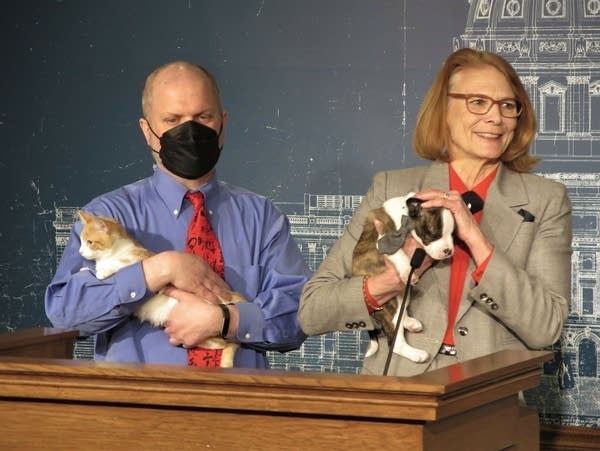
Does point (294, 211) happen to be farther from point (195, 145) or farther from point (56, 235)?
point (195, 145)

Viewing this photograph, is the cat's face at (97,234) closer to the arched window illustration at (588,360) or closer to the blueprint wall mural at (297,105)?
the blueprint wall mural at (297,105)

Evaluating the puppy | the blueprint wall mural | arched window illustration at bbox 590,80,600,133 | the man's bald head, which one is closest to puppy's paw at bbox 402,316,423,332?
the puppy

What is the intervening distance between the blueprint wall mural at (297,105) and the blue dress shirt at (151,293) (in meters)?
1.42

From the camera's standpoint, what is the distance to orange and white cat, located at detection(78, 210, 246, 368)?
10.4ft

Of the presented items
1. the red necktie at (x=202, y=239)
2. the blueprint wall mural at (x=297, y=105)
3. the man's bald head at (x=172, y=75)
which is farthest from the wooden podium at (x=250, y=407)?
the blueprint wall mural at (x=297, y=105)

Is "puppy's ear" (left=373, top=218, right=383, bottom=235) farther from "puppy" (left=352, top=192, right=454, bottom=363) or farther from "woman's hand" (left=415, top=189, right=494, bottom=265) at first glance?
"woman's hand" (left=415, top=189, right=494, bottom=265)

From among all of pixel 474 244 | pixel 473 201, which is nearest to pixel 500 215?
pixel 473 201

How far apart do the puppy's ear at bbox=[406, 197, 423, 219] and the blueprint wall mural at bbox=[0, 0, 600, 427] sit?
1931 mm

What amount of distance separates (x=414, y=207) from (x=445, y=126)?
0.38 meters

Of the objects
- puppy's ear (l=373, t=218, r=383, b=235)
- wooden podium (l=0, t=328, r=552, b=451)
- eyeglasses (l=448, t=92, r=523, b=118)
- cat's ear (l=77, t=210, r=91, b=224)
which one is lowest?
wooden podium (l=0, t=328, r=552, b=451)

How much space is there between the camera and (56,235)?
17.3 ft

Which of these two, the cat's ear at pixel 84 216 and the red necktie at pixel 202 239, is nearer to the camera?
the cat's ear at pixel 84 216

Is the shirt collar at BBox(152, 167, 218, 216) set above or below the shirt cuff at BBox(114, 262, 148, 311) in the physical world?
above

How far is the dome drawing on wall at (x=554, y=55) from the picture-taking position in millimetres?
4570
